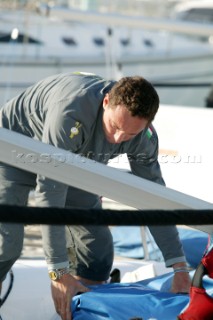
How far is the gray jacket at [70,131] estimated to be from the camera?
2.76 m

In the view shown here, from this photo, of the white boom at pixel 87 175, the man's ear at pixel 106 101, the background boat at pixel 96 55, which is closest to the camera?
the white boom at pixel 87 175

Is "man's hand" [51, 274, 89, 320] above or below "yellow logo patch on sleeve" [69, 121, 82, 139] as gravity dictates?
below

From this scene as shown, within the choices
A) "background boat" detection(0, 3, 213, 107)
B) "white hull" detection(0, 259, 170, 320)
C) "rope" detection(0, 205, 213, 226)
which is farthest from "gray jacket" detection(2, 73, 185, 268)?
"background boat" detection(0, 3, 213, 107)

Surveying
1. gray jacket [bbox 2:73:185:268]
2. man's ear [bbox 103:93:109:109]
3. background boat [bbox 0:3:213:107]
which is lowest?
background boat [bbox 0:3:213:107]

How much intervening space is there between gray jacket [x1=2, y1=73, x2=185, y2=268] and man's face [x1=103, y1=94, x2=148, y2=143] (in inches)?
3.5

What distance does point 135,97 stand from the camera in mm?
2680

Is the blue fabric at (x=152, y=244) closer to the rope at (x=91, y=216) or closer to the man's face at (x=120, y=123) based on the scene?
the man's face at (x=120, y=123)

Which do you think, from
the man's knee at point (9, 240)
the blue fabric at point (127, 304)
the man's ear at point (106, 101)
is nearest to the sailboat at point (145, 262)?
the blue fabric at point (127, 304)

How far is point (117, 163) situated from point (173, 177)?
0.61 metres

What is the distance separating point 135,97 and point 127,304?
76cm

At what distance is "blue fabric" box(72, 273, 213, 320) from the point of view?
2.57 meters

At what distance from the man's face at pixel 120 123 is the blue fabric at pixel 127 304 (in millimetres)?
591

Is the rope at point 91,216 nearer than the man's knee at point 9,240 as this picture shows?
Yes

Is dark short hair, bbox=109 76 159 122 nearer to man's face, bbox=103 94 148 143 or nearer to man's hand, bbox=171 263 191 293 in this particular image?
man's face, bbox=103 94 148 143
